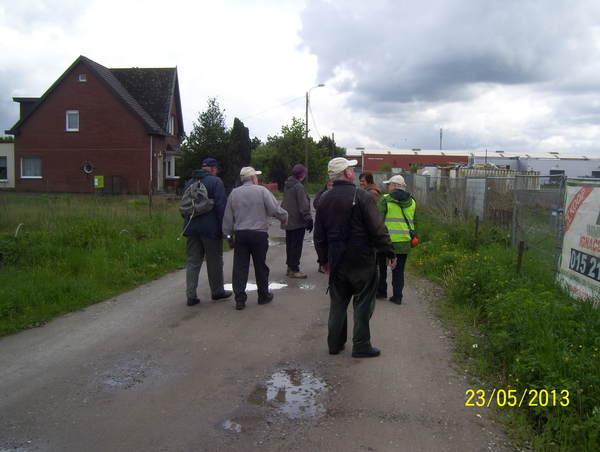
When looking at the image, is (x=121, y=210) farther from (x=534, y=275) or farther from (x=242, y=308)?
(x=534, y=275)

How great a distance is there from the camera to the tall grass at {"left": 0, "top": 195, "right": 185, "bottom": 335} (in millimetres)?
7047

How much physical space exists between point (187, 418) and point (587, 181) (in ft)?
16.4

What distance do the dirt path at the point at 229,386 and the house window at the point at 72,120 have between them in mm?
32500

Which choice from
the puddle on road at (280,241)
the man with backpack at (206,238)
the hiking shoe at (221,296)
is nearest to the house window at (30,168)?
the puddle on road at (280,241)

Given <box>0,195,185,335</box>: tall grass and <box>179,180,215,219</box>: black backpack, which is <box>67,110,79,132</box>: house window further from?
<box>179,180,215,219</box>: black backpack

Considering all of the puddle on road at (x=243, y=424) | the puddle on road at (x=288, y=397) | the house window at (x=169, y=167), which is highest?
the house window at (x=169, y=167)

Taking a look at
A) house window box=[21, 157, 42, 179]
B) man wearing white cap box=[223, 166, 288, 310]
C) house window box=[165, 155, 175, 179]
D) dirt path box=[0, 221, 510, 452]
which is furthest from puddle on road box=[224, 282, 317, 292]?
house window box=[21, 157, 42, 179]

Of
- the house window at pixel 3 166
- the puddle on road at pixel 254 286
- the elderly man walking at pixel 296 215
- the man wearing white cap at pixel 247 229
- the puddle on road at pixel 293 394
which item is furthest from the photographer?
the house window at pixel 3 166

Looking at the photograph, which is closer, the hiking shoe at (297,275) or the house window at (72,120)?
the hiking shoe at (297,275)

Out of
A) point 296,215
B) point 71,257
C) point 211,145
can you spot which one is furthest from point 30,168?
point 296,215

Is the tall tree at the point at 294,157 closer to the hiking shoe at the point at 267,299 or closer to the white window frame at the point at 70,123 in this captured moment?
the white window frame at the point at 70,123

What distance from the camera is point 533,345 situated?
4.55m

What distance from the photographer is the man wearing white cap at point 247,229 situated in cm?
701
